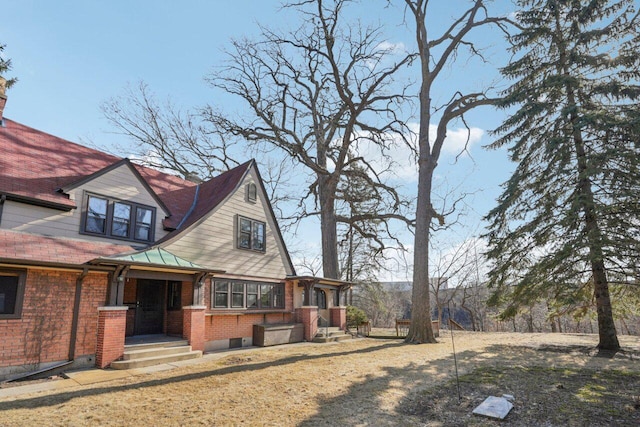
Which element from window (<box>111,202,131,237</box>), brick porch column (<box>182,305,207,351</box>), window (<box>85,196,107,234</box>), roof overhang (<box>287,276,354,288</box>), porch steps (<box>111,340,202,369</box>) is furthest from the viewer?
roof overhang (<box>287,276,354,288</box>)

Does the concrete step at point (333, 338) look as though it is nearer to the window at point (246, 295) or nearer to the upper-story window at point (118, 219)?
the window at point (246, 295)

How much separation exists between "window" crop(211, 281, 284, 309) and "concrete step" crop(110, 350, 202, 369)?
223 cm

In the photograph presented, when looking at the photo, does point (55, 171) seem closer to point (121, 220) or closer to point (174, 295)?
point (121, 220)

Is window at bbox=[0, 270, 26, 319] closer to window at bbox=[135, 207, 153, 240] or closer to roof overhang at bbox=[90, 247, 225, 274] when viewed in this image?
roof overhang at bbox=[90, 247, 225, 274]

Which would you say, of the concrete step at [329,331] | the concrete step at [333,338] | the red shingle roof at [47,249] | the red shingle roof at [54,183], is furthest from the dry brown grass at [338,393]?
the concrete step at [329,331]

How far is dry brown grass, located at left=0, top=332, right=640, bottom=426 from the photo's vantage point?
200 inches

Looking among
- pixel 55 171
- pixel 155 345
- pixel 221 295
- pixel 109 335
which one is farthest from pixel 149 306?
pixel 55 171

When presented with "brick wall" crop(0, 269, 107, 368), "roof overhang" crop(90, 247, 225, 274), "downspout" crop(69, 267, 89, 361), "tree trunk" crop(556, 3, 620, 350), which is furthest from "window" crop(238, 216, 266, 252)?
"tree trunk" crop(556, 3, 620, 350)

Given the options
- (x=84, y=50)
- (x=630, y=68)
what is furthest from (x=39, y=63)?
(x=630, y=68)

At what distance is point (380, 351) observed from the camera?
12070 mm

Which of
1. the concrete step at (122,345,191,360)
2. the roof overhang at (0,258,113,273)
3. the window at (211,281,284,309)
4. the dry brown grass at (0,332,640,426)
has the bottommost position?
the dry brown grass at (0,332,640,426)

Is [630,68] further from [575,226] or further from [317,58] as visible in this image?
[317,58]

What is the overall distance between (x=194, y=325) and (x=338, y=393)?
633 centimetres

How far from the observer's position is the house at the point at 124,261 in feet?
27.1
